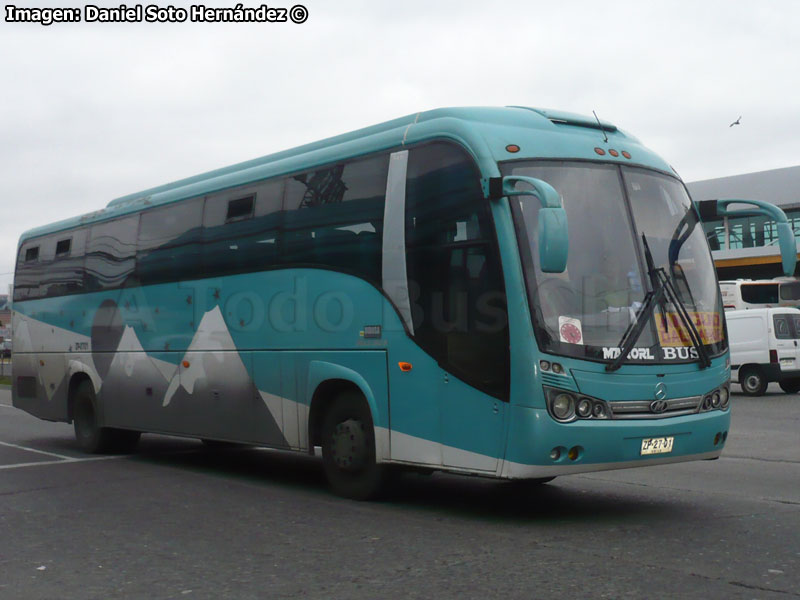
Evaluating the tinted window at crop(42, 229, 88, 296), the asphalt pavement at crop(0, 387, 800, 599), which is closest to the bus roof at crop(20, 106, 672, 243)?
the asphalt pavement at crop(0, 387, 800, 599)

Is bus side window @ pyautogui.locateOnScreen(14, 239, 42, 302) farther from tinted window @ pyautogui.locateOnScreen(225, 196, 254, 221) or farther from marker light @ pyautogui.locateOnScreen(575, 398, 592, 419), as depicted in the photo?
marker light @ pyautogui.locateOnScreen(575, 398, 592, 419)

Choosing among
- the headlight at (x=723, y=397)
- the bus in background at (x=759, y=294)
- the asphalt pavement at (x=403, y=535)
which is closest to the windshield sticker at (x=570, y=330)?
the asphalt pavement at (x=403, y=535)

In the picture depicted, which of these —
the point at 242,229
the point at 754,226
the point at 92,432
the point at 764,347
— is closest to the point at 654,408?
A: the point at 242,229

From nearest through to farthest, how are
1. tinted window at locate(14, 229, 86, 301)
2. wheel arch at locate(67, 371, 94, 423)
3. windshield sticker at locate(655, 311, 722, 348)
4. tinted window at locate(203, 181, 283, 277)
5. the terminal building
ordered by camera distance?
1. windshield sticker at locate(655, 311, 722, 348)
2. tinted window at locate(203, 181, 283, 277)
3. wheel arch at locate(67, 371, 94, 423)
4. tinted window at locate(14, 229, 86, 301)
5. the terminal building

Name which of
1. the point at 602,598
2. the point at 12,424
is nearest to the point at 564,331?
the point at 602,598

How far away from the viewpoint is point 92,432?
577 inches

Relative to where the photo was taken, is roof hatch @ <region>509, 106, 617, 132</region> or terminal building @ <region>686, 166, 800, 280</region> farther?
terminal building @ <region>686, 166, 800, 280</region>

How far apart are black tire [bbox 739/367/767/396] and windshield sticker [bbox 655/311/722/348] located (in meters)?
17.2

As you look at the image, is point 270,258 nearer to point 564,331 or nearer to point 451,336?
point 451,336

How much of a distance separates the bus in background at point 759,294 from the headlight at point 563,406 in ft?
98.9

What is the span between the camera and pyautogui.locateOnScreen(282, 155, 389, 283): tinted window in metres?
9.32

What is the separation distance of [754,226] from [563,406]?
48391 mm

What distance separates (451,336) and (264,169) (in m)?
3.77

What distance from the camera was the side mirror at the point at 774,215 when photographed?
8.80m
